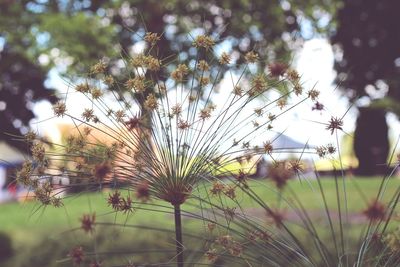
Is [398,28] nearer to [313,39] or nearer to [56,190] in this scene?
[313,39]

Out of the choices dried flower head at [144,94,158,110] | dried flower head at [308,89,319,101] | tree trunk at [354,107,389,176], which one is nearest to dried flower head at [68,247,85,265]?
dried flower head at [144,94,158,110]

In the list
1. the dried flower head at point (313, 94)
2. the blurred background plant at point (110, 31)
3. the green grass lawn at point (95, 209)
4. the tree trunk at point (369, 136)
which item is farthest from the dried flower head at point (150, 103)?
the tree trunk at point (369, 136)

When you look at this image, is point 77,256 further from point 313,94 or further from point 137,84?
point 313,94

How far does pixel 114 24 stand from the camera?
27.4 ft

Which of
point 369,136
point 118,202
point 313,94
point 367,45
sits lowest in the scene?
point 118,202

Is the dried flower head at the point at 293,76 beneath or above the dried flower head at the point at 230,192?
above

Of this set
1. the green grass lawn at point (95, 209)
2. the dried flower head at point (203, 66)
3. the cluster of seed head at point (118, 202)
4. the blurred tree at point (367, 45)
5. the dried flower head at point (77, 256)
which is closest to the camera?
the dried flower head at point (77, 256)

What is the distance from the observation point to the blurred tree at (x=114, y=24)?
24.6 feet

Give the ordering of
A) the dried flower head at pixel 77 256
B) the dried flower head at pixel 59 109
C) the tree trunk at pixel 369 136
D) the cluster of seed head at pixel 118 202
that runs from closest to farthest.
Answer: the dried flower head at pixel 77 256 < the cluster of seed head at pixel 118 202 < the dried flower head at pixel 59 109 < the tree trunk at pixel 369 136

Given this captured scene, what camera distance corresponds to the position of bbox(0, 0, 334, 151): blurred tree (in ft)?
24.6

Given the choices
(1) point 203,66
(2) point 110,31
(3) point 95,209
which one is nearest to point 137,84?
(1) point 203,66

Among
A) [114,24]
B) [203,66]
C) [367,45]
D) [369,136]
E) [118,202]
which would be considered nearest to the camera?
[118,202]

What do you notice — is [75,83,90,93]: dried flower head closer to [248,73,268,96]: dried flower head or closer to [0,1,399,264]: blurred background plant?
[248,73,268,96]: dried flower head

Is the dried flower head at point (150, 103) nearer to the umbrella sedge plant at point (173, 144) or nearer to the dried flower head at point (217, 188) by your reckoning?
the umbrella sedge plant at point (173, 144)
